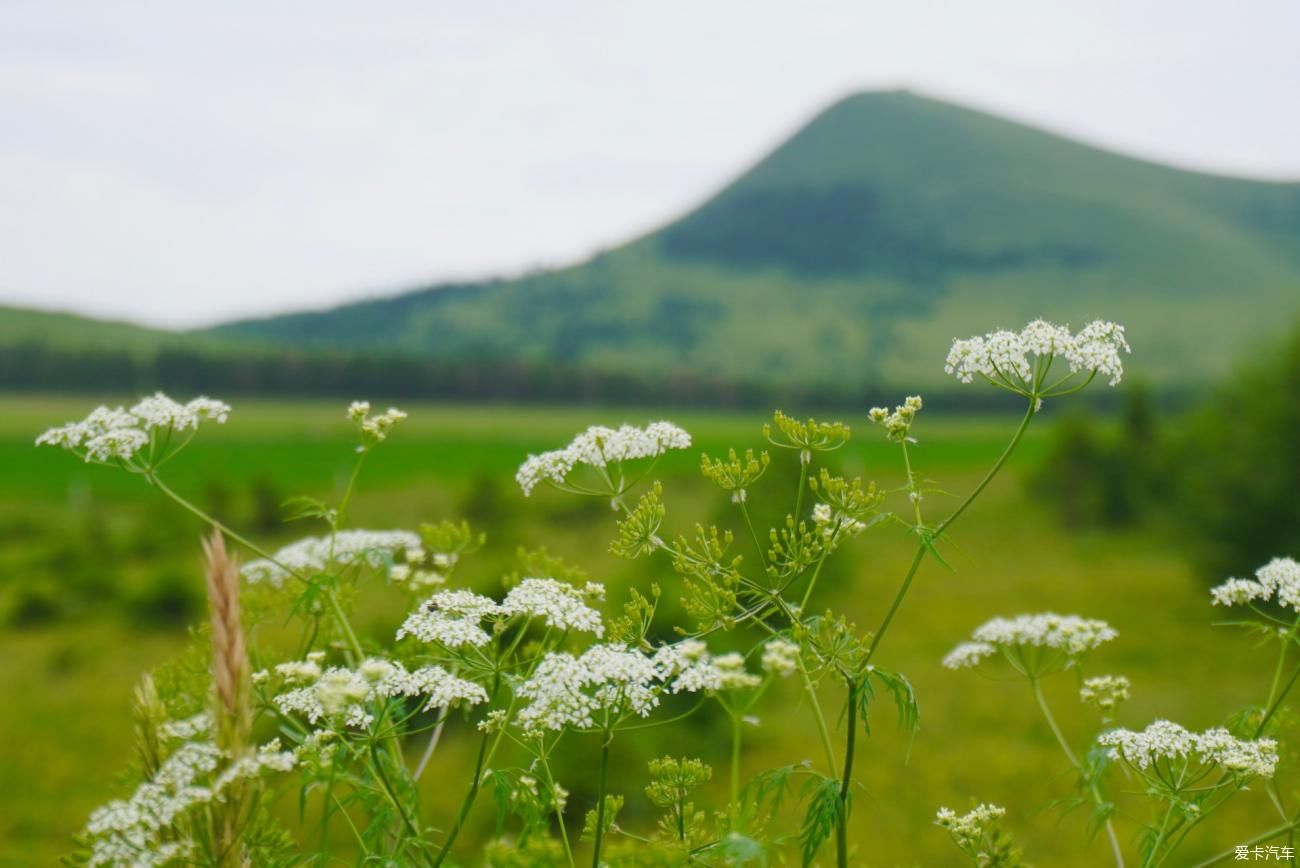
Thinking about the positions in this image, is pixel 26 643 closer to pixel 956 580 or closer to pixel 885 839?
pixel 885 839

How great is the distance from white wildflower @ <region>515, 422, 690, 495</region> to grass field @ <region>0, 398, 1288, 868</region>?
127cm

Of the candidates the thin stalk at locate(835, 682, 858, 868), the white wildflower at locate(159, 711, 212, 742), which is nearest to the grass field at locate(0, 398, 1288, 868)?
the thin stalk at locate(835, 682, 858, 868)

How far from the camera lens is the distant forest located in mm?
133125

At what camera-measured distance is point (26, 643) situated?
32.2 m

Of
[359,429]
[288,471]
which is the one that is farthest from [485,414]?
[359,429]

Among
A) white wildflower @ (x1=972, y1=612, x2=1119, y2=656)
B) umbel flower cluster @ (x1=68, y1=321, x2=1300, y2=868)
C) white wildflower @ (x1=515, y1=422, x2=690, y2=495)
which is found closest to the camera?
umbel flower cluster @ (x1=68, y1=321, x2=1300, y2=868)

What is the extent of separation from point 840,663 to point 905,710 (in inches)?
10.3

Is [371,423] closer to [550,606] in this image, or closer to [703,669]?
[550,606]

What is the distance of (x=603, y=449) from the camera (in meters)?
3.94

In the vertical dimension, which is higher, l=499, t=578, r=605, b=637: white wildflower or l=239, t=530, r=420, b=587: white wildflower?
l=499, t=578, r=605, b=637: white wildflower

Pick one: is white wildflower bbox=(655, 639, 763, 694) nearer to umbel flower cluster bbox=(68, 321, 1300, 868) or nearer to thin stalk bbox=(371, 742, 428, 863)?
umbel flower cluster bbox=(68, 321, 1300, 868)

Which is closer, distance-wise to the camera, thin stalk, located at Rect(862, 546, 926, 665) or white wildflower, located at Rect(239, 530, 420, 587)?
thin stalk, located at Rect(862, 546, 926, 665)

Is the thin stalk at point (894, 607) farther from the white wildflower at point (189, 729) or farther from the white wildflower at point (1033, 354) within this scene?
the white wildflower at point (189, 729)

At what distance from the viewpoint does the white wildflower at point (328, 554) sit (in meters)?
4.29
